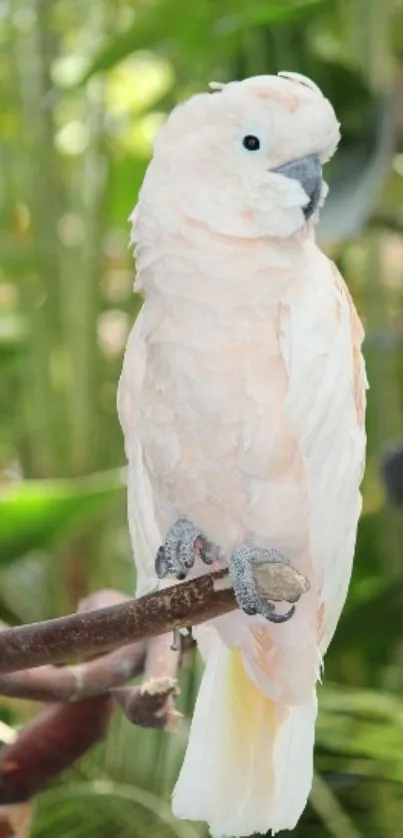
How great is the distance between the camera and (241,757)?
0.71 metres

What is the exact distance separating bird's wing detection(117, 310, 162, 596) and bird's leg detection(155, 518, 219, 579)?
0.6 inches

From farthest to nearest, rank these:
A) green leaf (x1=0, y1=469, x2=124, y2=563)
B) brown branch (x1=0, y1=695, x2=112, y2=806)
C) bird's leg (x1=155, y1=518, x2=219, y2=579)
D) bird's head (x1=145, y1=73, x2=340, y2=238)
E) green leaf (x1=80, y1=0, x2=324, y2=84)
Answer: green leaf (x1=80, y1=0, x2=324, y2=84)
green leaf (x1=0, y1=469, x2=124, y2=563)
brown branch (x1=0, y1=695, x2=112, y2=806)
bird's leg (x1=155, y1=518, x2=219, y2=579)
bird's head (x1=145, y1=73, x2=340, y2=238)

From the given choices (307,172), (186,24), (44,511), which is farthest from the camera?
(186,24)

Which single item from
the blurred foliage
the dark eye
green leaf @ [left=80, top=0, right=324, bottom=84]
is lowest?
the blurred foliage

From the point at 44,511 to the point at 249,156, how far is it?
0.42 metres

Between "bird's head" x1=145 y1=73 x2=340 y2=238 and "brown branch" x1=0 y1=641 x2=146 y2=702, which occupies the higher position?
"bird's head" x1=145 y1=73 x2=340 y2=238

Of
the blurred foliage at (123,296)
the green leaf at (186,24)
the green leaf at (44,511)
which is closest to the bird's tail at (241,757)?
the green leaf at (44,511)

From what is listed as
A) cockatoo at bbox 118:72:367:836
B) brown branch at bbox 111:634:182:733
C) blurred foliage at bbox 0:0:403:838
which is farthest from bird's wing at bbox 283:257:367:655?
blurred foliage at bbox 0:0:403:838

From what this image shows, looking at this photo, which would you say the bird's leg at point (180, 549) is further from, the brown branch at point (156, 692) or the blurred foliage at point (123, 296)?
the blurred foliage at point (123, 296)

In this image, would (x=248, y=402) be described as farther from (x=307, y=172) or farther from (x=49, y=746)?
(x=49, y=746)

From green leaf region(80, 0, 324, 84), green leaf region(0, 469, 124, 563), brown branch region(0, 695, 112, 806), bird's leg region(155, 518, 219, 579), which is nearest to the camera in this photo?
bird's leg region(155, 518, 219, 579)

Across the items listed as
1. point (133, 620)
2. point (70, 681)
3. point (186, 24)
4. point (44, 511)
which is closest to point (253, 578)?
point (133, 620)

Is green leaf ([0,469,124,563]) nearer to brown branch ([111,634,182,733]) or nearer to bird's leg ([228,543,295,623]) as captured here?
brown branch ([111,634,182,733])

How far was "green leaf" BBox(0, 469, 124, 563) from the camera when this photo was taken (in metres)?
0.93
